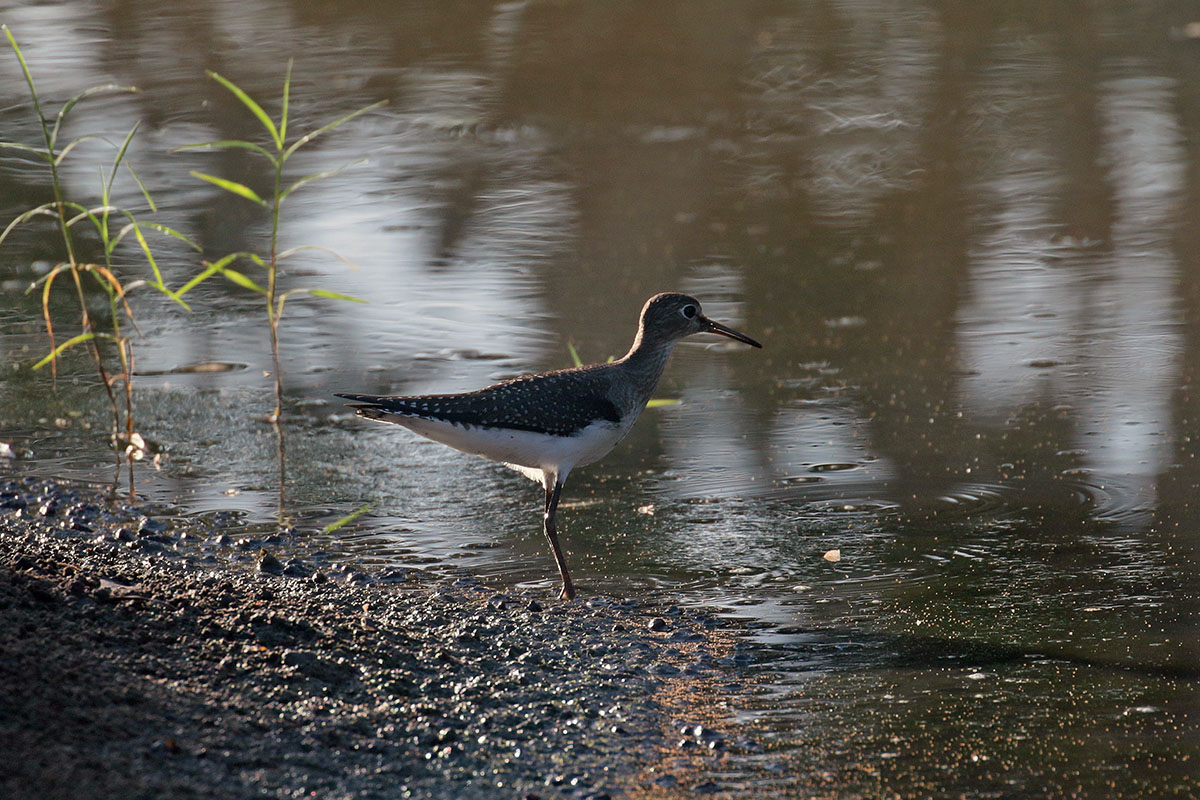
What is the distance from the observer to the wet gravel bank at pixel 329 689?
358cm

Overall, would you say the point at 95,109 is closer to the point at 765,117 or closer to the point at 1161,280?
the point at 765,117

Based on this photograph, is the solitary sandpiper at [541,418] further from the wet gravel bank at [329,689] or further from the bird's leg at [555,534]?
the wet gravel bank at [329,689]

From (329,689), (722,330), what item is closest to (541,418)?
(722,330)

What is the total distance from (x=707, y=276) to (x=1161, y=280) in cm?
299

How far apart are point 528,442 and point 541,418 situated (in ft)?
0.39

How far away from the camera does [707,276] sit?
9.26 m

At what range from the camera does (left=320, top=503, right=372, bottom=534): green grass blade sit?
592 cm

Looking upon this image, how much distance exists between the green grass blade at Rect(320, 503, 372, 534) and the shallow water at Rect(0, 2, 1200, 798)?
0.06 m

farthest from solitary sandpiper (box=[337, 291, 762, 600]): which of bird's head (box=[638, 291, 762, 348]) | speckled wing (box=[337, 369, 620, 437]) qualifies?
bird's head (box=[638, 291, 762, 348])

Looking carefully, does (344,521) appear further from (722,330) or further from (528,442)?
(722,330)

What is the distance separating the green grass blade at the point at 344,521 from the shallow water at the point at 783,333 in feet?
0.18

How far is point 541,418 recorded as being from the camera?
18.9 ft

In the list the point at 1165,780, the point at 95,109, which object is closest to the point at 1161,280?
the point at 1165,780

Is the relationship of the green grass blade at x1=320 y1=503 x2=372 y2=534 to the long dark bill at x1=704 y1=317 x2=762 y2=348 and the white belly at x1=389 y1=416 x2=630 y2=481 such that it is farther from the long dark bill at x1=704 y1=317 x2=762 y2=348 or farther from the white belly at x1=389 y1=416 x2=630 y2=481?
the long dark bill at x1=704 y1=317 x2=762 y2=348
